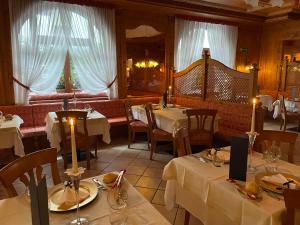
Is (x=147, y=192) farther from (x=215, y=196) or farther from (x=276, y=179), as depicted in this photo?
(x=276, y=179)

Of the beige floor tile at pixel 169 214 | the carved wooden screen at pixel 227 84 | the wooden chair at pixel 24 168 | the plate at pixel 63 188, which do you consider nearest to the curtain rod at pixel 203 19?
the carved wooden screen at pixel 227 84

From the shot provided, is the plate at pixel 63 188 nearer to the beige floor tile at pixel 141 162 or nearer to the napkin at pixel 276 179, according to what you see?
the napkin at pixel 276 179

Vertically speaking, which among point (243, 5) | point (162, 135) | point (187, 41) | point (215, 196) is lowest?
point (162, 135)


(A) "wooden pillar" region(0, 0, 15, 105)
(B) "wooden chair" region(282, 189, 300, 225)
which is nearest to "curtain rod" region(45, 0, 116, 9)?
(A) "wooden pillar" region(0, 0, 15, 105)

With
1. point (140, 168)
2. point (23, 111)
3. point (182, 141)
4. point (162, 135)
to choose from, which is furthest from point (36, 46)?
point (182, 141)

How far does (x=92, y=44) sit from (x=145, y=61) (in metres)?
1.94

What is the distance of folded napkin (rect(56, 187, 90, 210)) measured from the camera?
1215 millimetres

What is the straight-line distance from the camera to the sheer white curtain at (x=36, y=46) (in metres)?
4.33

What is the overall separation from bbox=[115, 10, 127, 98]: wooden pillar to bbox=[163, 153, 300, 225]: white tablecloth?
378 cm

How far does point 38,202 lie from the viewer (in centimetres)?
78

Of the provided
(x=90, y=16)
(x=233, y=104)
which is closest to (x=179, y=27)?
(x=90, y=16)

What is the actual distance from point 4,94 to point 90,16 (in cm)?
223

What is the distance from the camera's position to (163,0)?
16.6ft

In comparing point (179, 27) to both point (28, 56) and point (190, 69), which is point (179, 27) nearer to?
point (190, 69)
